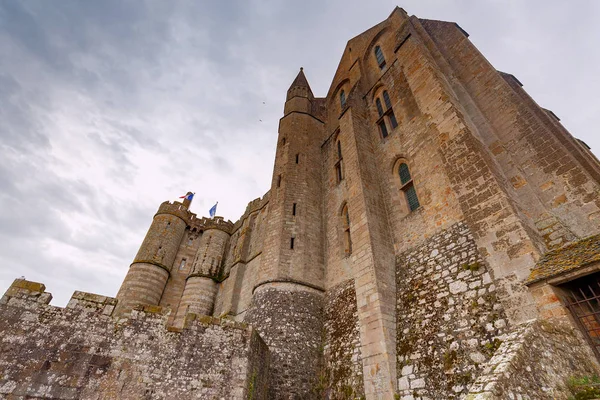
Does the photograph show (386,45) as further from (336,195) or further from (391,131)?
(336,195)

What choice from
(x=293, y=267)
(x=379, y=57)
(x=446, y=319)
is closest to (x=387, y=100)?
(x=379, y=57)

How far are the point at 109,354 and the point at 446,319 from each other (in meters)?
7.70

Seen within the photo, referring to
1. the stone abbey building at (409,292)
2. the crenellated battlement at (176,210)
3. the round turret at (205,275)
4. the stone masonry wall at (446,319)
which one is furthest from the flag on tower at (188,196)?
the stone masonry wall at (446,319)

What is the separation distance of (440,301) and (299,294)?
16.7 ft

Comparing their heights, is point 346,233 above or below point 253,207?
below

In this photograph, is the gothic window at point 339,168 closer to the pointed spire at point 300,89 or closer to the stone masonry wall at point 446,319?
the stone masonry wall at point 446,319

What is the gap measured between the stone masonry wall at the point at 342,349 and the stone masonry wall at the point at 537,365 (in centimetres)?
438

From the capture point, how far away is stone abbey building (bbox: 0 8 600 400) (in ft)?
16.8

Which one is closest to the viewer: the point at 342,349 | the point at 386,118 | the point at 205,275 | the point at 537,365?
the point at 537,365

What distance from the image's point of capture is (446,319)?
251 inches

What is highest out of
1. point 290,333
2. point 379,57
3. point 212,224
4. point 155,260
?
point 379,57

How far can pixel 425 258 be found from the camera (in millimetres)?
7914

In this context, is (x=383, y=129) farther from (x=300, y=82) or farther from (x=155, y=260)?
(x=155, y=260)

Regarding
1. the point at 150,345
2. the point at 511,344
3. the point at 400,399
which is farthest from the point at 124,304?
the point at 511,344
